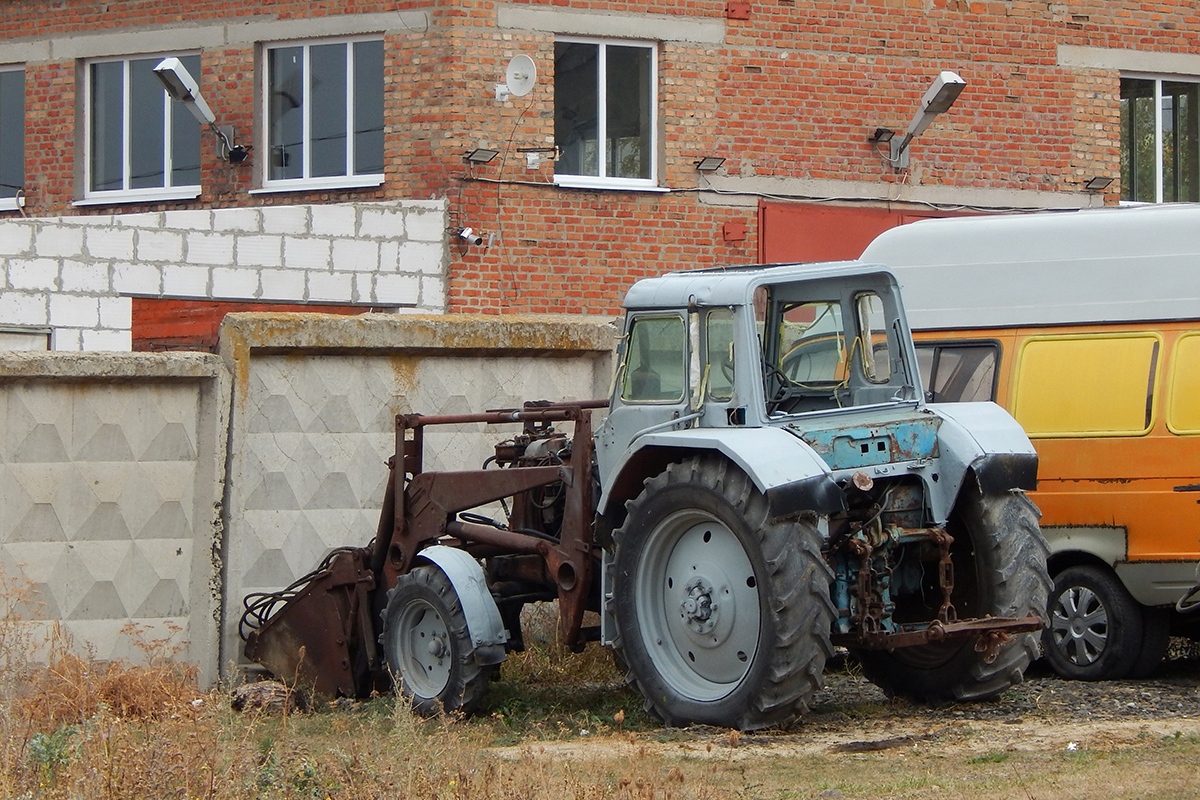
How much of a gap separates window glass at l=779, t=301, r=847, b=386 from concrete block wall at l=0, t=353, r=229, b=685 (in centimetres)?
366

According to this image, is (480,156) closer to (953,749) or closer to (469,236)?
(469,236)

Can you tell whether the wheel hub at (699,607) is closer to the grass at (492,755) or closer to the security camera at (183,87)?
the grass at (492,755)

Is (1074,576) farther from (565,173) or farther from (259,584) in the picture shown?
(565,173)

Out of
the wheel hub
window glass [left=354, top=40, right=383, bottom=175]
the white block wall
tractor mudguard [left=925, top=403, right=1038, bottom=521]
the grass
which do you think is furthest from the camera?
window glass [left=354, top=40, right=383, bottom=175]

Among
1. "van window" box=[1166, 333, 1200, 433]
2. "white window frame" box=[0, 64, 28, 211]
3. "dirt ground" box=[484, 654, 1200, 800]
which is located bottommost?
"dirt ground" box=[484, 654, 1200, 800]

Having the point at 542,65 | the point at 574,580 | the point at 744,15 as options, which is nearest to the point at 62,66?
the point at 542,65

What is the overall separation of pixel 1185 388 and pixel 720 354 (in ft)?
10.00

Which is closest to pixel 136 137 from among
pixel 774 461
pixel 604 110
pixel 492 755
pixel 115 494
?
pixel 604 110

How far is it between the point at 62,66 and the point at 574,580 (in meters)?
12.1

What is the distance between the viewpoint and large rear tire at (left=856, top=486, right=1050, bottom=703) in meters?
8.32

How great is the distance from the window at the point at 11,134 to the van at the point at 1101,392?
39.9 feet

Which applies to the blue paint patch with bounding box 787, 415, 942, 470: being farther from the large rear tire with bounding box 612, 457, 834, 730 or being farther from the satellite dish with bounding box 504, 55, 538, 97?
the satellite dish with bounding box 504, 55, 538, 97

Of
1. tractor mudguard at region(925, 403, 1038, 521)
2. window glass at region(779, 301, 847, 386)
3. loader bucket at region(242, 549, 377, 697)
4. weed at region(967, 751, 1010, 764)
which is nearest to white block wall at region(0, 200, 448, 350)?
loader bucket at region(242, 549, 377, 697)

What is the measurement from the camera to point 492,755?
738 centimetres
